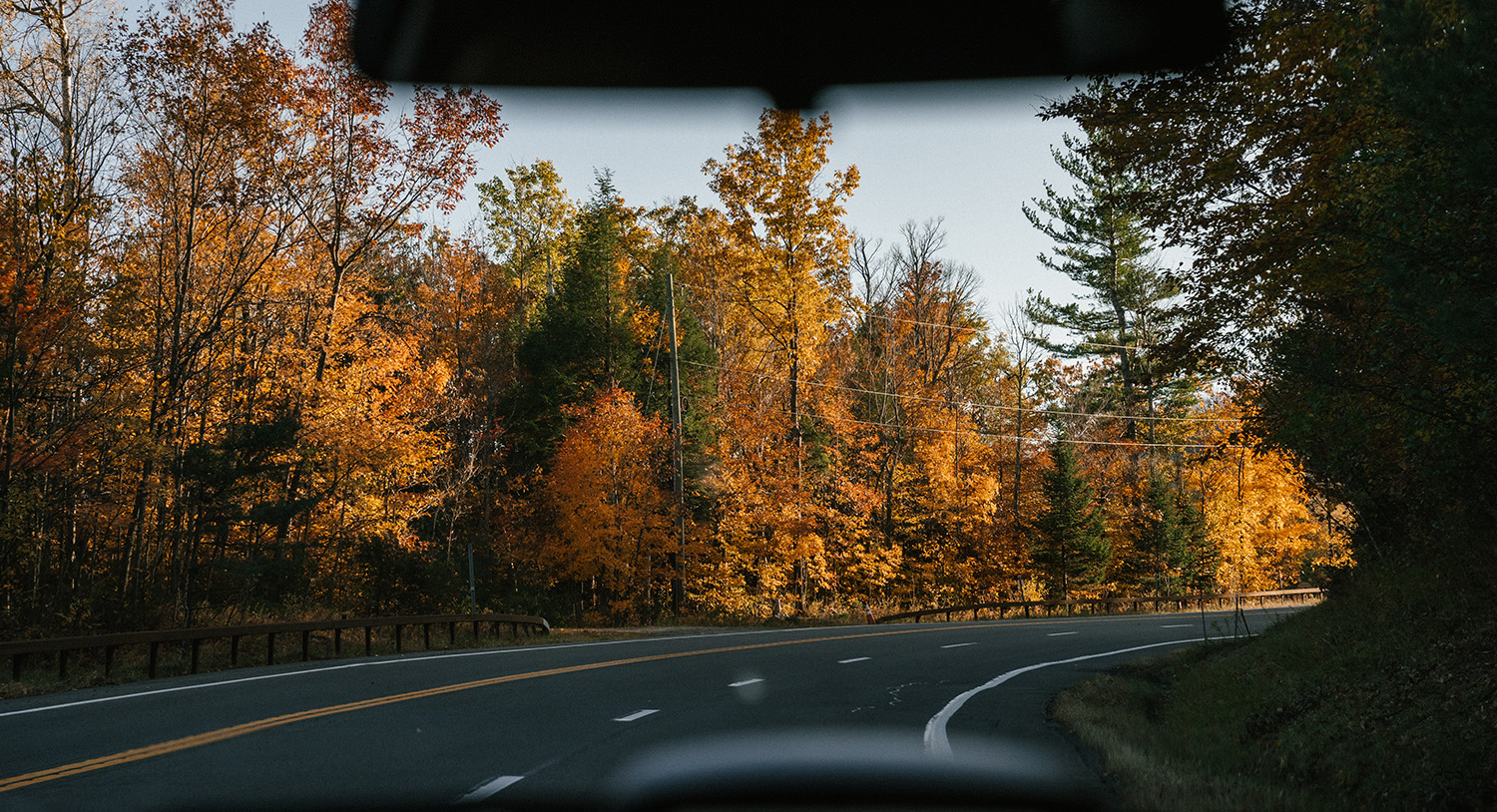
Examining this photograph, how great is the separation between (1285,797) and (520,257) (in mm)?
45331

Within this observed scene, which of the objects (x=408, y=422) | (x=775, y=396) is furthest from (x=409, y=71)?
(x=775, y=396)

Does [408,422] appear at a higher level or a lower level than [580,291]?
lower

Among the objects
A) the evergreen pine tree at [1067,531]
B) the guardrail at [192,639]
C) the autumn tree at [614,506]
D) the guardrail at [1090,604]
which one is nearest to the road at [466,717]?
the guardrail at [192,639]

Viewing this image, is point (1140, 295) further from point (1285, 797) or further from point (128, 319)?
point (1285, 797)

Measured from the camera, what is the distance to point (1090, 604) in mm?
36719

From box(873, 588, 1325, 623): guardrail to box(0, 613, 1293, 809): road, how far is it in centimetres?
1610

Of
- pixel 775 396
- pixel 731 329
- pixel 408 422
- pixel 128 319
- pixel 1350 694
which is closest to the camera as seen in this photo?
pixel 1350 694

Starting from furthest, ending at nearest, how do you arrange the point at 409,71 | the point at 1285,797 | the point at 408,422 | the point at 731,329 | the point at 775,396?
the point at 731,329 < the point at 775,396 < the point at 408,422 < the point at 1285,797 < the point at 409,71

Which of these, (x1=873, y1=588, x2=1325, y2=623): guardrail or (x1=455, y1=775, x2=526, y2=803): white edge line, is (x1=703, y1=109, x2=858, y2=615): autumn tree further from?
(x1=455, y1=775, x2=526, y2=803): white edge line

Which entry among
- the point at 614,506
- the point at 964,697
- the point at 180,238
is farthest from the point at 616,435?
the point at 964,697

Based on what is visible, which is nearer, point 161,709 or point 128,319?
point 161,709

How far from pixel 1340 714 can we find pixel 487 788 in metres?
6.70

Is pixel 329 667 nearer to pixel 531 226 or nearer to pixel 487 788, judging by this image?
pixel 487 788

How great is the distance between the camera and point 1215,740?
887 cm
